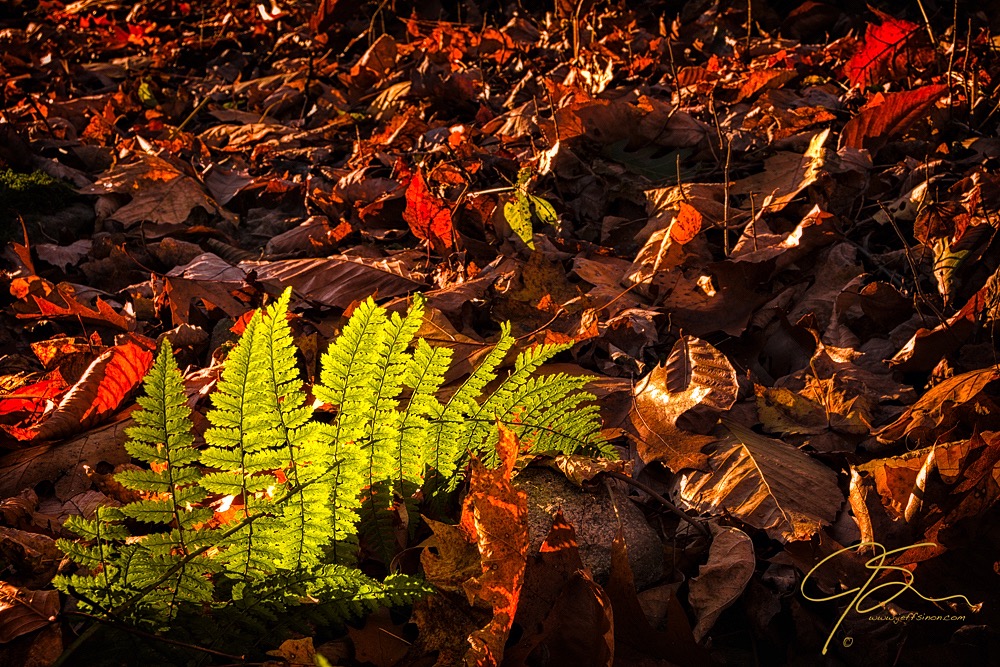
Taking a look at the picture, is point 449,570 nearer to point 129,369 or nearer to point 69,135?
point 129,369

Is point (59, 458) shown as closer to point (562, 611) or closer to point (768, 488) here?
point (562, 611)

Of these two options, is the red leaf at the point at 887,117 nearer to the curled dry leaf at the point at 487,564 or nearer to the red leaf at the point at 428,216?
the red leaf at the point at 428,216

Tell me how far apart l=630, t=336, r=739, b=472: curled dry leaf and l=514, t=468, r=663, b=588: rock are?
0.69 ft

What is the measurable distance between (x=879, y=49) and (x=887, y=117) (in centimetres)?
68

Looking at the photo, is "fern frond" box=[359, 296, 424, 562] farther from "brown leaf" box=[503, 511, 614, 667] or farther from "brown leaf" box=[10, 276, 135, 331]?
"brown leaf" box=[10, 276, 135, 331]

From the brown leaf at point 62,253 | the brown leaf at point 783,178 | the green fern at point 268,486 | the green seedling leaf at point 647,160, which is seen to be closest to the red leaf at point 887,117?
the brown leaf at point 783,178

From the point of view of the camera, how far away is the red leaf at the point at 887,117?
2.63 meters

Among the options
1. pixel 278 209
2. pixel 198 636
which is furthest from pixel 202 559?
pixel 278 209

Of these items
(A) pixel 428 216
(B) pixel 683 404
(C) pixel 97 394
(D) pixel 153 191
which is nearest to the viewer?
(B) pixel 683 404

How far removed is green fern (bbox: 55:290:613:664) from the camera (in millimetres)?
987

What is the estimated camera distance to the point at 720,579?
4.02 ft

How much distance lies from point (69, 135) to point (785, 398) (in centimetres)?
441

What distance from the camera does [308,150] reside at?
401 centimetres

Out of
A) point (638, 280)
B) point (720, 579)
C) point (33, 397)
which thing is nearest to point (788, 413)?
point (720, 579)
